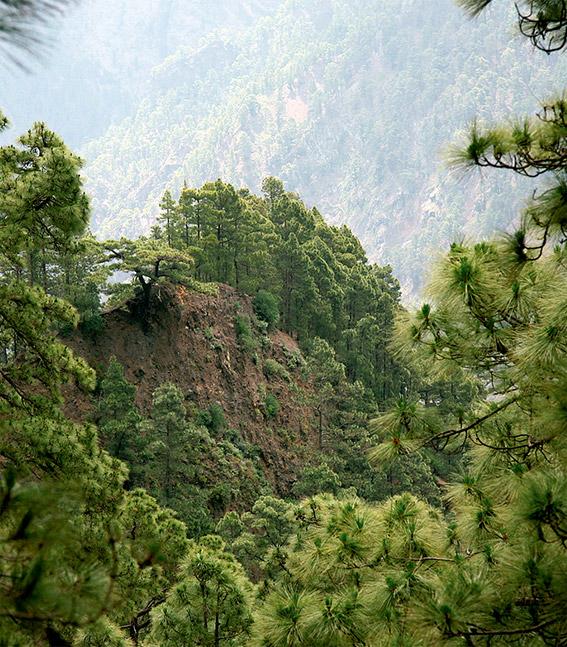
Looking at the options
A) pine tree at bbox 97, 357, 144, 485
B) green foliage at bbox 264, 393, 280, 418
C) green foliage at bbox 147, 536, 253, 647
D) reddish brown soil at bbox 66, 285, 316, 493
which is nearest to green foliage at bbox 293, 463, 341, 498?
reddish brown soil at bbox 66, 285, 316, 493

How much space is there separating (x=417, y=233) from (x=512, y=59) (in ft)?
244

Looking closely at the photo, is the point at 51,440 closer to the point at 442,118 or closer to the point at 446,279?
the point at 446,279

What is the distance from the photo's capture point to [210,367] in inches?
892

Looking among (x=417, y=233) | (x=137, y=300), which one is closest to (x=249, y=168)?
(x=417, y=233)

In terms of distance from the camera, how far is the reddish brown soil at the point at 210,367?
20.1m

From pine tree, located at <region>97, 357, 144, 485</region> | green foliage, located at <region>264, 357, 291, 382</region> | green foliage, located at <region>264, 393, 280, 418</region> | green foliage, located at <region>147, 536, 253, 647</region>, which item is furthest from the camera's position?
green foliage, located at <region>264, 357, 291, 382</region>

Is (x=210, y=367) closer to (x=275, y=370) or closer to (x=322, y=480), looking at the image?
(x=275, y=370)

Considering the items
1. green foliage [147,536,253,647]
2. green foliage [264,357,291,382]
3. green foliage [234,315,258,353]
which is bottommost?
green foliage [147,536,253,647]

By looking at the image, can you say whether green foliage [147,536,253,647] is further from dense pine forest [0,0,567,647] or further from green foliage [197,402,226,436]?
green foliage [197,402,226,436]

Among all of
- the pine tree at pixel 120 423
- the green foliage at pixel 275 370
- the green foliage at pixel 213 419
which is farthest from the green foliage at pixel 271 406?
the pine tree at pixel 120 423

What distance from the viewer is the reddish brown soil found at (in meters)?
20.1

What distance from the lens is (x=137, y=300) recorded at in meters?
21.1

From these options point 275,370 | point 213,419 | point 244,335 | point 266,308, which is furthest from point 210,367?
point 266,308

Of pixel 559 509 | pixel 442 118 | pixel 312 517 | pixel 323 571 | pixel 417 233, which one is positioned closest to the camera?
pixel 559 509
